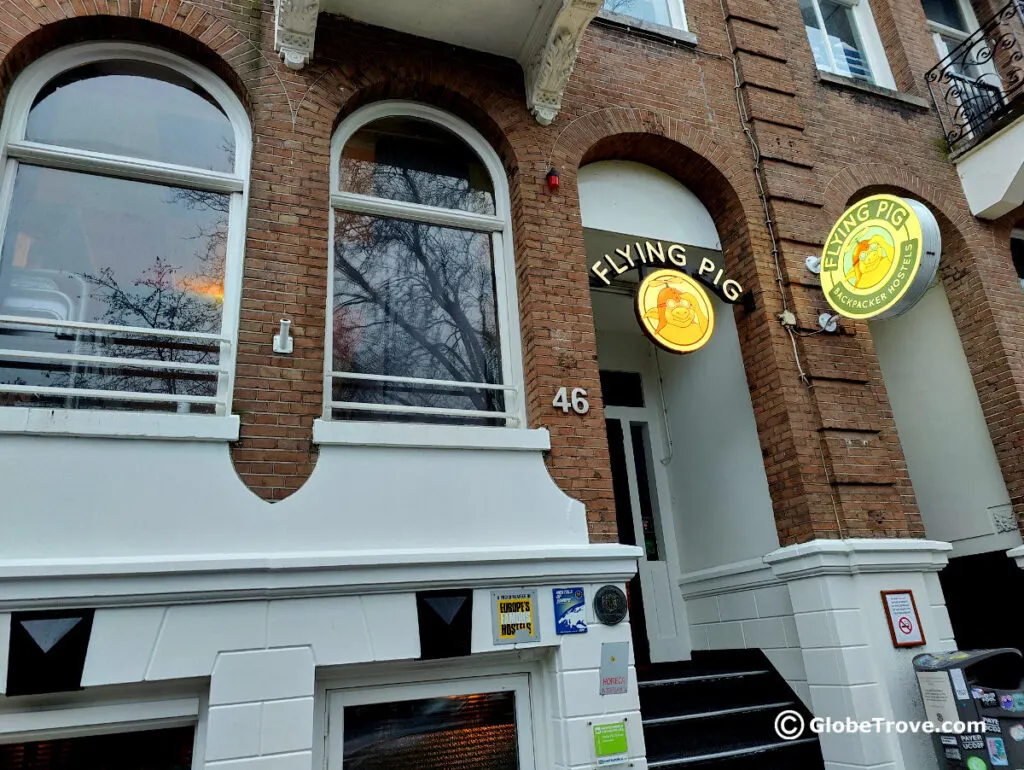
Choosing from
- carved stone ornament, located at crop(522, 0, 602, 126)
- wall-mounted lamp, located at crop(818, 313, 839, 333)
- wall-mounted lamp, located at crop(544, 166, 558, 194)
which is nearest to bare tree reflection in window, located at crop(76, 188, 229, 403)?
wall-mounted lamp, located at crop(544, 166, 558, 194)

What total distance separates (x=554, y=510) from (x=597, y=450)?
23.8 inches

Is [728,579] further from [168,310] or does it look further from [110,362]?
[110,362]

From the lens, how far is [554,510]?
4.78 m

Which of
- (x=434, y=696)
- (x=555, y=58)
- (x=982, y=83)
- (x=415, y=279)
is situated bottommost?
(x=434, y=696)

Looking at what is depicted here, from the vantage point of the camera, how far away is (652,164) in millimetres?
6656

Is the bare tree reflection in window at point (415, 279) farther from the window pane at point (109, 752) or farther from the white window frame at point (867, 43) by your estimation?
the white window frame at point (867, 43)

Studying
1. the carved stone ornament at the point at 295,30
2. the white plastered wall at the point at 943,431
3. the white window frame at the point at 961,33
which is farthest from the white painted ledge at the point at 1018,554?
the carved stone ornament at the point at 295,30

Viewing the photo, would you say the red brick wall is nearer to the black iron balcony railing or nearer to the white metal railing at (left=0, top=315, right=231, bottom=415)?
the white metal railing at (left=0, top=315, right=231, bottom=415)

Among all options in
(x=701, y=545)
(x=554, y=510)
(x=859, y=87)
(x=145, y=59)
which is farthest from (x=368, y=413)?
(x=859, y=87)

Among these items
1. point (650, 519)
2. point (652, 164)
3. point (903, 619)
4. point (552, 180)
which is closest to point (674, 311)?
point (552, 180)

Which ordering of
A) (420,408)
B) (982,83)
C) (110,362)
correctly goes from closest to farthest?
1. (110,362)
2. (420,408)
3. (982,83)

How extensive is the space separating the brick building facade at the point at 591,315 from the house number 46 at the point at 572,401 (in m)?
0.06

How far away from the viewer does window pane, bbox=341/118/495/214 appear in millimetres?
5430

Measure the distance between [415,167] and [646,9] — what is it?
3.62 m
